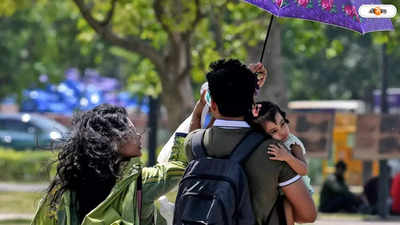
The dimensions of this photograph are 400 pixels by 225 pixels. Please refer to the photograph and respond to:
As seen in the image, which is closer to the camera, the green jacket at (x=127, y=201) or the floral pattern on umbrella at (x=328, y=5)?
the green jacket at (x=127, y=201)

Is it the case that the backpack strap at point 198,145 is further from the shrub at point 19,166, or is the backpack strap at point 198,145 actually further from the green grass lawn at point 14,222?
the shrub at point 19,166

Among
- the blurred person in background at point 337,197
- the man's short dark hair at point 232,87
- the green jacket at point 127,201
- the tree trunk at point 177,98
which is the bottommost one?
the blurred person in background at point 337,197

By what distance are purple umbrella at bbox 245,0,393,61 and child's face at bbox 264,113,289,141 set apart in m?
0.51

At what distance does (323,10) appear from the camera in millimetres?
4312

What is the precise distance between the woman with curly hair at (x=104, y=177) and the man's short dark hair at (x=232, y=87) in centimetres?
43

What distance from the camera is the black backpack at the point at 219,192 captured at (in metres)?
3.59

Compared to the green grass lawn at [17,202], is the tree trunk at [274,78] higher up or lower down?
higher up

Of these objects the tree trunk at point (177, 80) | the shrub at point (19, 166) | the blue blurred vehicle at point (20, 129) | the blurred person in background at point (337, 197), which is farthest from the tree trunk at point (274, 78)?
the blue blurred vehicle at point (20, 129)

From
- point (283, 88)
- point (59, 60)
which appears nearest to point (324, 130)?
point (283, 88)

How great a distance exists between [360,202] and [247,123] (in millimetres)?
12212

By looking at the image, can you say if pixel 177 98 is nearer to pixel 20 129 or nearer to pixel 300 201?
pixel 300 201

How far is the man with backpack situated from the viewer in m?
3.61

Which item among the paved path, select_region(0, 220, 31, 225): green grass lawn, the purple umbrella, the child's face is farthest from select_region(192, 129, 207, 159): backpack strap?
the paved path

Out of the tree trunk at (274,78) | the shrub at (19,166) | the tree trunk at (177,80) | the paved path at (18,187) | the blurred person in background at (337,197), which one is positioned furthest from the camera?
the shrub at (19,166)
